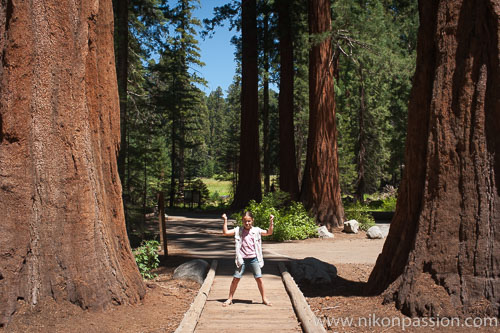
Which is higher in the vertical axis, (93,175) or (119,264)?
(93,175)

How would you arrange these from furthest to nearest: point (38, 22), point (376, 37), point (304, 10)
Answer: point (304, 10)
point (376, 37)
point (38, 22)

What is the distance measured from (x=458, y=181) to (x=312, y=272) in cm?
376

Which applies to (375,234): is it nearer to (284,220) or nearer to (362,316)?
(284,220)

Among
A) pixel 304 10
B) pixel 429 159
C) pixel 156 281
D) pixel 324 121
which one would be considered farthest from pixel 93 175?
pixel 304 10

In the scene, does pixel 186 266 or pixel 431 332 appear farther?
pixel 186 266

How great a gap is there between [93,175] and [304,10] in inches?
718

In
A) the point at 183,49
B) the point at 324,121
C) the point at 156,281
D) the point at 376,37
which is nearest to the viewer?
the point at 156,281

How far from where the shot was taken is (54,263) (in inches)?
208

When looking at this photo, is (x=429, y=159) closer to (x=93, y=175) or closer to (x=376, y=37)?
(x=93, y=175)

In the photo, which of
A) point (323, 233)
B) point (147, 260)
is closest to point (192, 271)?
point (147, 260)

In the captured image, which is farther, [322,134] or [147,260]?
[322,134]

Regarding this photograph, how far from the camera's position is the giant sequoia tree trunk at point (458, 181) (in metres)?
5.42

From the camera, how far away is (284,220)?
1480 centimetres

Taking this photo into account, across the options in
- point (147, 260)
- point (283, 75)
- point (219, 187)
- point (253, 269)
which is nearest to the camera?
point (253, 269)
